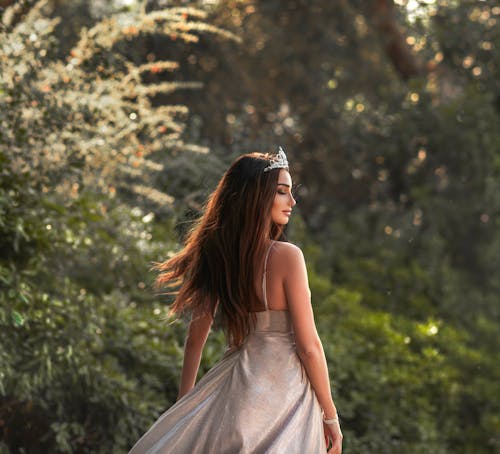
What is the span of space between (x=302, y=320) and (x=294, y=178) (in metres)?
3.21

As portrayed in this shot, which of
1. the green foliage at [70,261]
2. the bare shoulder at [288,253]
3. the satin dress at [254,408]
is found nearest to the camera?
the satin dress at [254,408]

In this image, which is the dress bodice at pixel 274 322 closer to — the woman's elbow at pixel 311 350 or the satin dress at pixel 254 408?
the satin dress at pixel 254 408

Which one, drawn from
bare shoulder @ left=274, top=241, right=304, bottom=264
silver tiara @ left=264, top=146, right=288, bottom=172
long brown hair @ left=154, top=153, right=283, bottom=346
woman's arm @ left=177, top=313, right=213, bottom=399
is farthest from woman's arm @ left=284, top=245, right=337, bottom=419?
woman's arm @ left=177, top=313, right=213, bottom=399

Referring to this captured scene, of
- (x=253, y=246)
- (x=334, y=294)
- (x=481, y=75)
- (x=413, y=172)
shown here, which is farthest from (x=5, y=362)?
(x=481, y=75)

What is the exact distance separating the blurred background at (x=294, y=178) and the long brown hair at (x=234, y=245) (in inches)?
45.3

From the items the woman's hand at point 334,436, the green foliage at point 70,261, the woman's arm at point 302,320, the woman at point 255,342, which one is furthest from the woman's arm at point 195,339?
the green foliage at point 70,261

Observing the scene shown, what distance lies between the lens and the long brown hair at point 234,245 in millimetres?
3314

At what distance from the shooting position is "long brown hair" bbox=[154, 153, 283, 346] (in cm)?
331

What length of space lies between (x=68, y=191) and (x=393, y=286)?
4425 millimetres

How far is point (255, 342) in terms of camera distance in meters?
3.32

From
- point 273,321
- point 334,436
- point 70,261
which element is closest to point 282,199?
point 273,321

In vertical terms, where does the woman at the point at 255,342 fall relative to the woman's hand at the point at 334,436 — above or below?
above

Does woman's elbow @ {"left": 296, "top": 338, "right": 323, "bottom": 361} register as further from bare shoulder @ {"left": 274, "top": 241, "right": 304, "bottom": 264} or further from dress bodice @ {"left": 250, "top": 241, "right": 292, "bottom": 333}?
bare shoulder @ {"left": 274, "top": 241, "right": 304, "bottom": 264}

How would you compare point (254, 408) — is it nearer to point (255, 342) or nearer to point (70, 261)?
point (255, 342)
